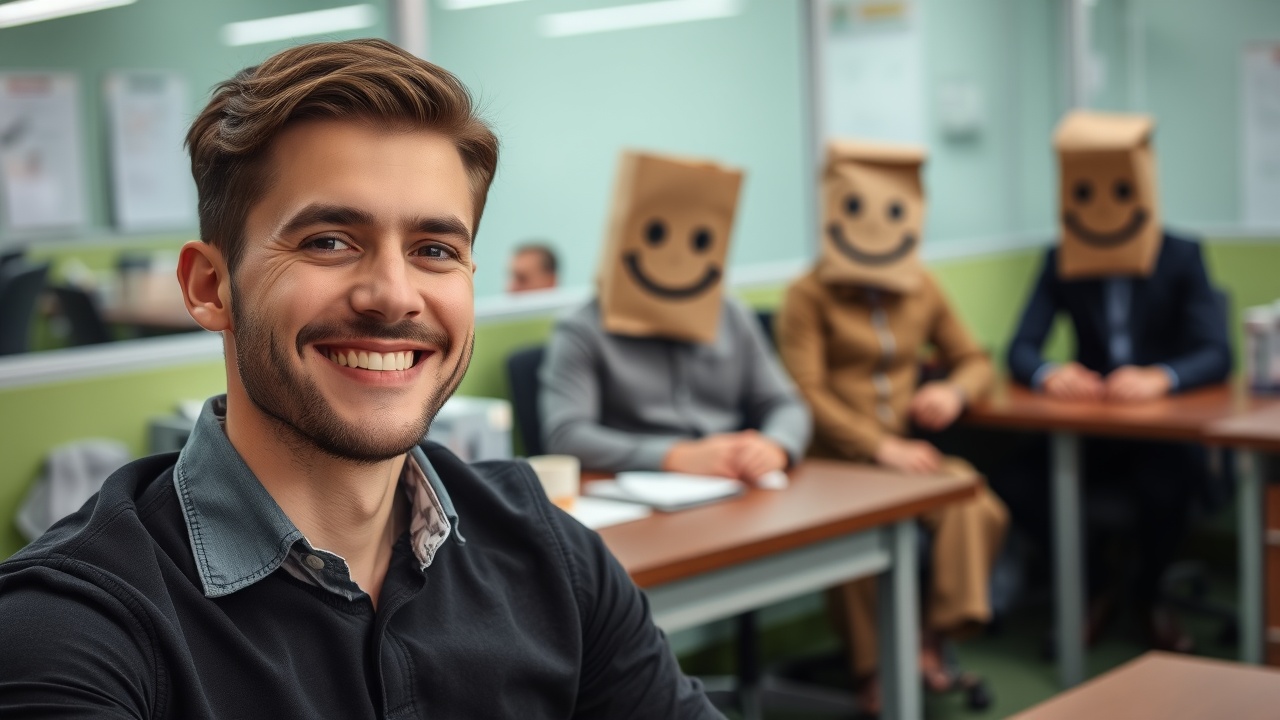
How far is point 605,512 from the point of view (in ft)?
7.57

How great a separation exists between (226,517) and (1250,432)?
7.82ft

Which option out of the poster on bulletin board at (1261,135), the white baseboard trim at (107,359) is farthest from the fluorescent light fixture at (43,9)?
the poster on bulletin board at (1261,135)

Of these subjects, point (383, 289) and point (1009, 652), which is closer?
point (383, 289)

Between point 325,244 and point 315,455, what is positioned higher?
point 325,244

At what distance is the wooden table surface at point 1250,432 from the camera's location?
2.80 meters

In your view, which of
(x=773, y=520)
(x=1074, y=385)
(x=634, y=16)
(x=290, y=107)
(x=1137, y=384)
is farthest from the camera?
(x=634, y=16)

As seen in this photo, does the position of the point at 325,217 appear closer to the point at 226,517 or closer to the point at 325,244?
the point at 325,244

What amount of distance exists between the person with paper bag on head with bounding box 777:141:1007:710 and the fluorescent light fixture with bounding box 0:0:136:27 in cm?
162

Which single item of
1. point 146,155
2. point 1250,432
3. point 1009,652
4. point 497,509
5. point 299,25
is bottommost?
point 1009,652

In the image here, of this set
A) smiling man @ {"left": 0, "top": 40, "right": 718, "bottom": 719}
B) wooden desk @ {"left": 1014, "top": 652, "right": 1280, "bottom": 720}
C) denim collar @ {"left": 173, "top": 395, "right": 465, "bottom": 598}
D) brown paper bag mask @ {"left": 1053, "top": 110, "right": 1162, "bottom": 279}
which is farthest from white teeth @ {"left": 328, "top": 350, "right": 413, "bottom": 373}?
brown paper bag mask @ {"left": 1053, "top": 110, "right": 1162, "bottom": 279}

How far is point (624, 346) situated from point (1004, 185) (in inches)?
94.2

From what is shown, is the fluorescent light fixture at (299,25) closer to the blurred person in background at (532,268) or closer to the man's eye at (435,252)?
the blurred person in background at (532,268)

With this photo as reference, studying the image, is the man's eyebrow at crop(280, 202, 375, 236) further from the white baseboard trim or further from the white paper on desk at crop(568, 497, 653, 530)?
the white baseboard trim

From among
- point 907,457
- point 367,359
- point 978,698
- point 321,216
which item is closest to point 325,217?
point 321,216
